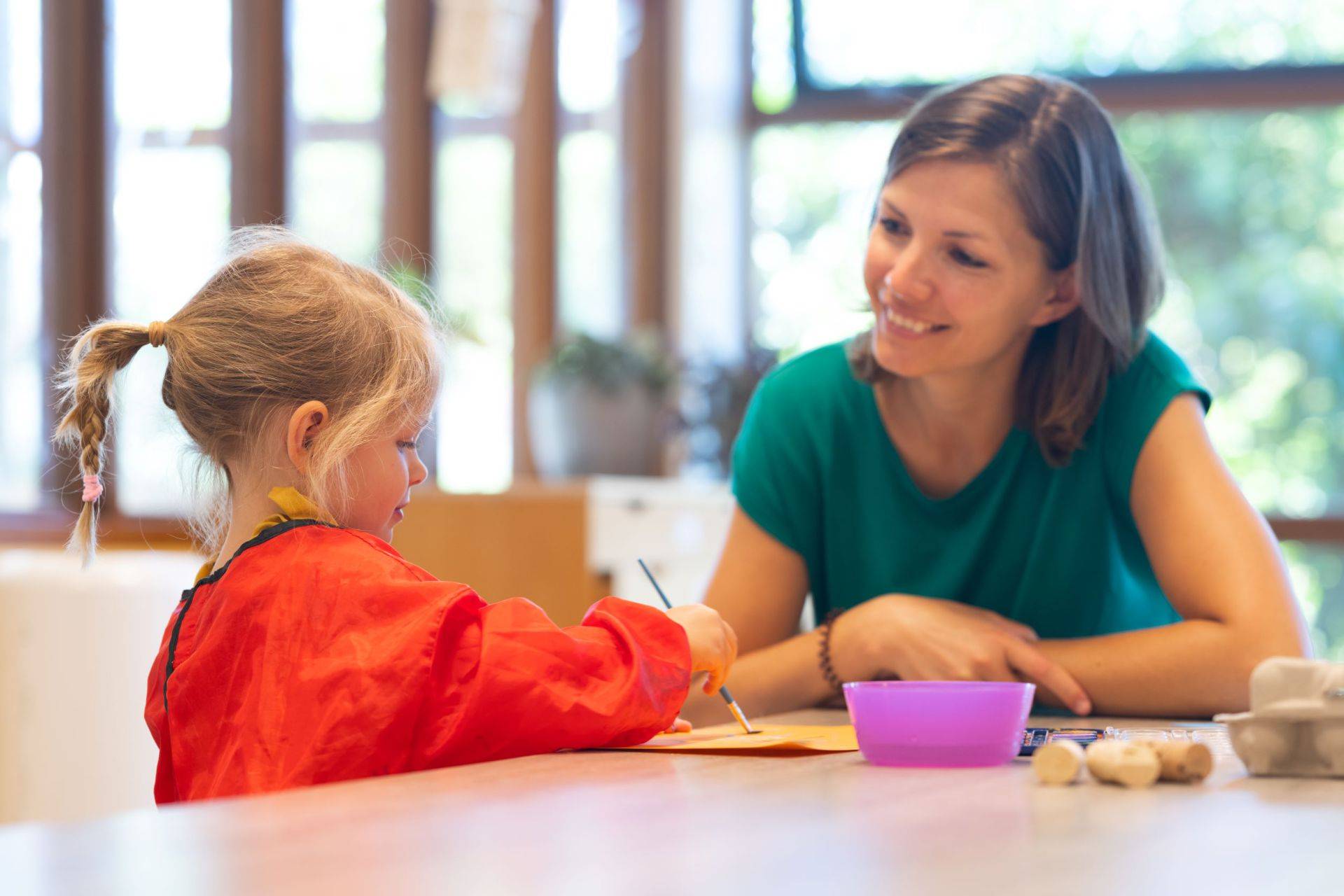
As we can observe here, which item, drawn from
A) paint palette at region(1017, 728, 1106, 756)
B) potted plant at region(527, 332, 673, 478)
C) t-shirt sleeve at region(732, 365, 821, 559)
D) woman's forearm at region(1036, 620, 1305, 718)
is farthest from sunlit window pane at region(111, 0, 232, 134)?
paint palette at region(1017, 728, 1106, 756)

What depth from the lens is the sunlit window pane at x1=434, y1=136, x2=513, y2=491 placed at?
13.5 ft

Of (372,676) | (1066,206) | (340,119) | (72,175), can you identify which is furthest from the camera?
(340,119)

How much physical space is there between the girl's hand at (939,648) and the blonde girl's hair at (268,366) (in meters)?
0.44

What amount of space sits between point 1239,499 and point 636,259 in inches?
110

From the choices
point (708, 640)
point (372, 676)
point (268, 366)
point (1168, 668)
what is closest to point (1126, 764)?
point (708, 640)

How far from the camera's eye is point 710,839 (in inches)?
24.6

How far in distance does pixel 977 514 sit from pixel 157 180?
3.05 meters

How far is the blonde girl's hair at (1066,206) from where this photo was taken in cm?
150

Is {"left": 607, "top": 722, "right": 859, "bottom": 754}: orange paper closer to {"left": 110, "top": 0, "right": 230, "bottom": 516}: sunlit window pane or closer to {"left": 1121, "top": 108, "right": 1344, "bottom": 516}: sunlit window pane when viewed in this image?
{"left": 110, "top": 0, "right": 230, "bottom": 516}: sunlit window pane

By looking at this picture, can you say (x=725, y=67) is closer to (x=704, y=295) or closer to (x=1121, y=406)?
(x=704, y=295)

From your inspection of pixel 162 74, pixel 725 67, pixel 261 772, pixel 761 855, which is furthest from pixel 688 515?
pixel 761 855

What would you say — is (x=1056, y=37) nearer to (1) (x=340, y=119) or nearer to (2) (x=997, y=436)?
(1) (x=340, y=119)

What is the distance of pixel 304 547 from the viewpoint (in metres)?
1.01

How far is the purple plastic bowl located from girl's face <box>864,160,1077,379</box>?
0.67m
